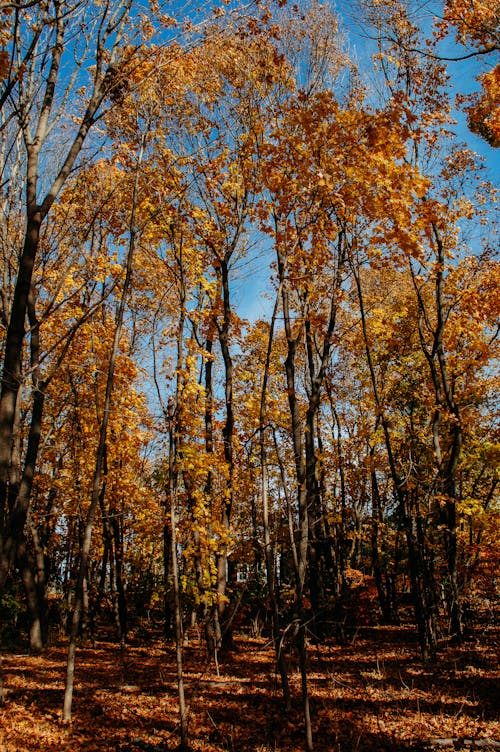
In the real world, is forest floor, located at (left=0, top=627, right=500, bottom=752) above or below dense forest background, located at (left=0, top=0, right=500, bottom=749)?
below

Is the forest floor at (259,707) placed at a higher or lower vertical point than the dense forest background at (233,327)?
lower

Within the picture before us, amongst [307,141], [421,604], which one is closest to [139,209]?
[307,141]

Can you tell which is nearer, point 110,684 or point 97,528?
point 110,684

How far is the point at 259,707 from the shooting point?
21.4 feet

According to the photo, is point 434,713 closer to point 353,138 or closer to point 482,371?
point 353,138

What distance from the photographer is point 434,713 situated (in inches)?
251

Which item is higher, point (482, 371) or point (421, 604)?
point (482, 371)

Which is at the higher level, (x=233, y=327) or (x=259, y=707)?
(x=233, y=327)

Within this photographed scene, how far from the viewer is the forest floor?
542cm

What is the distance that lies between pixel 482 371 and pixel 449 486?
430cm

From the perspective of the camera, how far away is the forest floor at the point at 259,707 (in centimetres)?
542

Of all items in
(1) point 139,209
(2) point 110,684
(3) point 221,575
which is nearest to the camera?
(2) point 110,684

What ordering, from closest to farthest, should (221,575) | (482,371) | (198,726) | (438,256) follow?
(198,726) → (221,575) → (438,256) → (482,371)

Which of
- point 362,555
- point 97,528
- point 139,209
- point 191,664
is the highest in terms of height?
point 139,209
